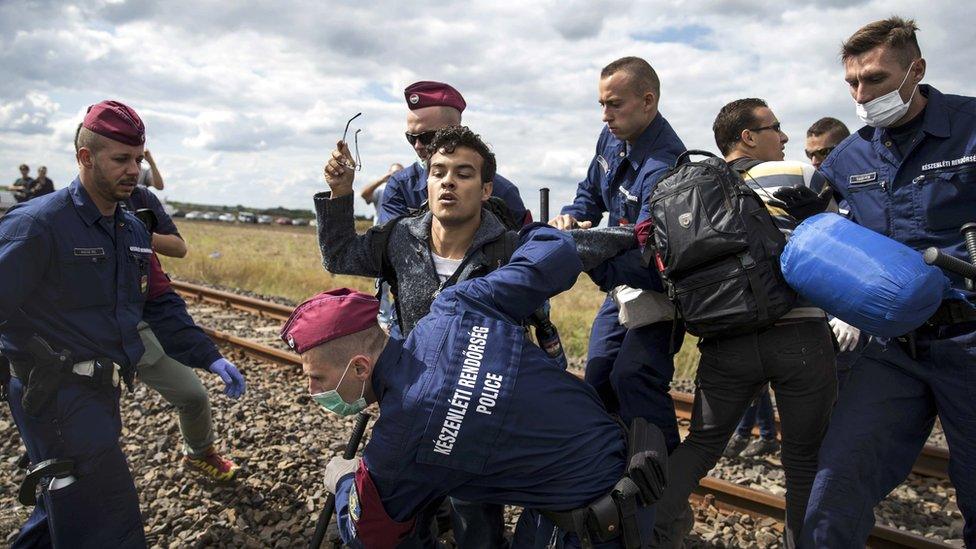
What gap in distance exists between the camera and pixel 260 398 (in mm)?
6133

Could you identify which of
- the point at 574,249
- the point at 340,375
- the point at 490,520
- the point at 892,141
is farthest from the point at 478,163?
the point at 892,141

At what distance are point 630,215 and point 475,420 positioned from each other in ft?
6.52

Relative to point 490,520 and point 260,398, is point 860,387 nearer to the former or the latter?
point 490,520

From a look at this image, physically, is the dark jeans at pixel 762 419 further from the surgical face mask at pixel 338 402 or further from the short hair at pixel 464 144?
the surgical face mask at pixel 338 402

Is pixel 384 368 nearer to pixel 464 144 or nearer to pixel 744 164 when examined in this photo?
pixel 464 144

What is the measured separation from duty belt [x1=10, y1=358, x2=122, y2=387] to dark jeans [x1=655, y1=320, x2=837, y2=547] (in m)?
2.74

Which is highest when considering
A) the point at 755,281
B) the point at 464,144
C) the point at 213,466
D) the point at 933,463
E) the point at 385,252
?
the point at 464,144

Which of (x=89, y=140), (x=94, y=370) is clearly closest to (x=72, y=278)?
(x=94, y=370)

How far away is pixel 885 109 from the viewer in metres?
3.20

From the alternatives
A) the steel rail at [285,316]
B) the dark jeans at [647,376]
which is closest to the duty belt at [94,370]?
the dark jeans at [647,376]

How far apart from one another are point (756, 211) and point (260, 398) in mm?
4710

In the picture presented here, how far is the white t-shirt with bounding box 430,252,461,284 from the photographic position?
321cm

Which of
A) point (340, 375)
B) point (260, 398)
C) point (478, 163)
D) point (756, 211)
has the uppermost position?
point (478, 163)

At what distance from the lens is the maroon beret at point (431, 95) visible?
4133 millimetres
